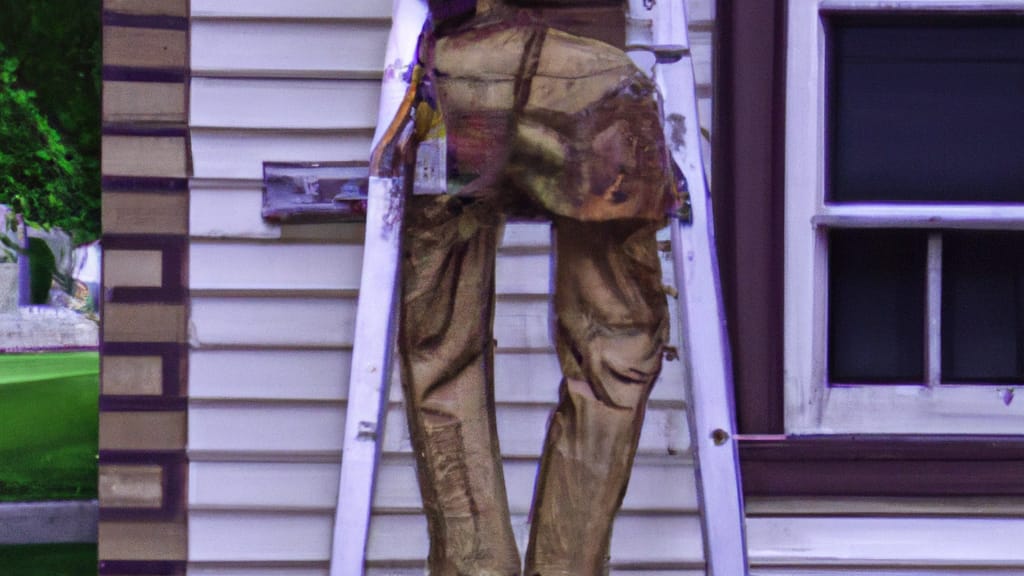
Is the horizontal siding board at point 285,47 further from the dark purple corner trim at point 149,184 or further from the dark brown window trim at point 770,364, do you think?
the dark brown window trim at point 770,364

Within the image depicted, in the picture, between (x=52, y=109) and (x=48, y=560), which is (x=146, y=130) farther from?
(x=52, y=109)

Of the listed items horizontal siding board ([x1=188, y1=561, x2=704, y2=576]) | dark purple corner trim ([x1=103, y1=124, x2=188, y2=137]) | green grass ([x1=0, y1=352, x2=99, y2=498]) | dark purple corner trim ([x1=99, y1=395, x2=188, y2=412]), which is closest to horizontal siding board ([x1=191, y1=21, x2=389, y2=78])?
dark purple corner trim ([x1=103, y1=124, x2=188, y2=137])

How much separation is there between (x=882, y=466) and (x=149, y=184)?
172cm

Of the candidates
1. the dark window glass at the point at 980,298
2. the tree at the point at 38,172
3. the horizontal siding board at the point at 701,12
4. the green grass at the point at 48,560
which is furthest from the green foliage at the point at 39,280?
the dark window glass at the point at 980,298

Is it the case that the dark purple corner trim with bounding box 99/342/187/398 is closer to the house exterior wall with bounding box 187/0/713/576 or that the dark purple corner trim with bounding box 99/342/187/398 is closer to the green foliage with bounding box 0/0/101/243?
the house exterior wall with bounding box 187/0/713/576

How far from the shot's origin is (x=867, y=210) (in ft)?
7.77

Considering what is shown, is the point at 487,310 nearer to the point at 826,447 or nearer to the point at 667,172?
the point at 667,172

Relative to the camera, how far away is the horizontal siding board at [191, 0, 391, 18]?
2393 mm

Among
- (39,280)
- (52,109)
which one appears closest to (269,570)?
(52,109)

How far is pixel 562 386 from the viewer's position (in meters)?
1.54

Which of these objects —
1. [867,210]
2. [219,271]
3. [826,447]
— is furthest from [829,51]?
[219,271]

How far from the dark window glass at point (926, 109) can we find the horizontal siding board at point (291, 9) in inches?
40.1

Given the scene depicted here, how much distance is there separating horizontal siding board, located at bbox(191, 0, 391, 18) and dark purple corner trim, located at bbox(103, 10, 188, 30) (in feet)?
0.13

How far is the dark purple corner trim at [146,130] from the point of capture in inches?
94.5
